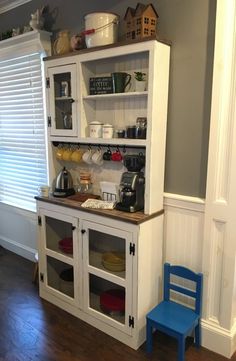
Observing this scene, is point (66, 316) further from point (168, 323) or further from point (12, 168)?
point (12, 168)

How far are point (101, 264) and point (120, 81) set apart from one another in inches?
51.1

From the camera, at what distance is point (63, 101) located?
252 cm

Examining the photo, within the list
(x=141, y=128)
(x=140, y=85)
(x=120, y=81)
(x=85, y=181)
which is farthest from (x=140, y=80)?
(x=85, y=181)

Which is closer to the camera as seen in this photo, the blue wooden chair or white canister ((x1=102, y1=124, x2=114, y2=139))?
the blue wooden chair

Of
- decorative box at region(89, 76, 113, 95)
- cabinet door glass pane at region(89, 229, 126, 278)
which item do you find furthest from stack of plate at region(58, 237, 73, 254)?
decorative box at region(89, 76, 113, 95)

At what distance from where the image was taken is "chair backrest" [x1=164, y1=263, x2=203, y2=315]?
6.63ft

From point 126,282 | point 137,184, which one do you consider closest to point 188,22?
point 137,184

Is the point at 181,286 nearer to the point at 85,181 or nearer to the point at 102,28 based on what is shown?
the point at 85,181

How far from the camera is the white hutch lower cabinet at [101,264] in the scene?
2.01 metres

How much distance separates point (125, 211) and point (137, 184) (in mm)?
201

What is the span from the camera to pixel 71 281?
251 cm

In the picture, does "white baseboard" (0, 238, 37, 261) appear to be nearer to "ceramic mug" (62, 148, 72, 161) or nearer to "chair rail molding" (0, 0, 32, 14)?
"ceramic mug" (62, 148, 72, 161)

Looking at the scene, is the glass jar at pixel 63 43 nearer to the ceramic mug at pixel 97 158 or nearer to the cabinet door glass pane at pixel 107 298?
the ceramic mug at pixel 97 158

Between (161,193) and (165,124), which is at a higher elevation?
(165,124)
